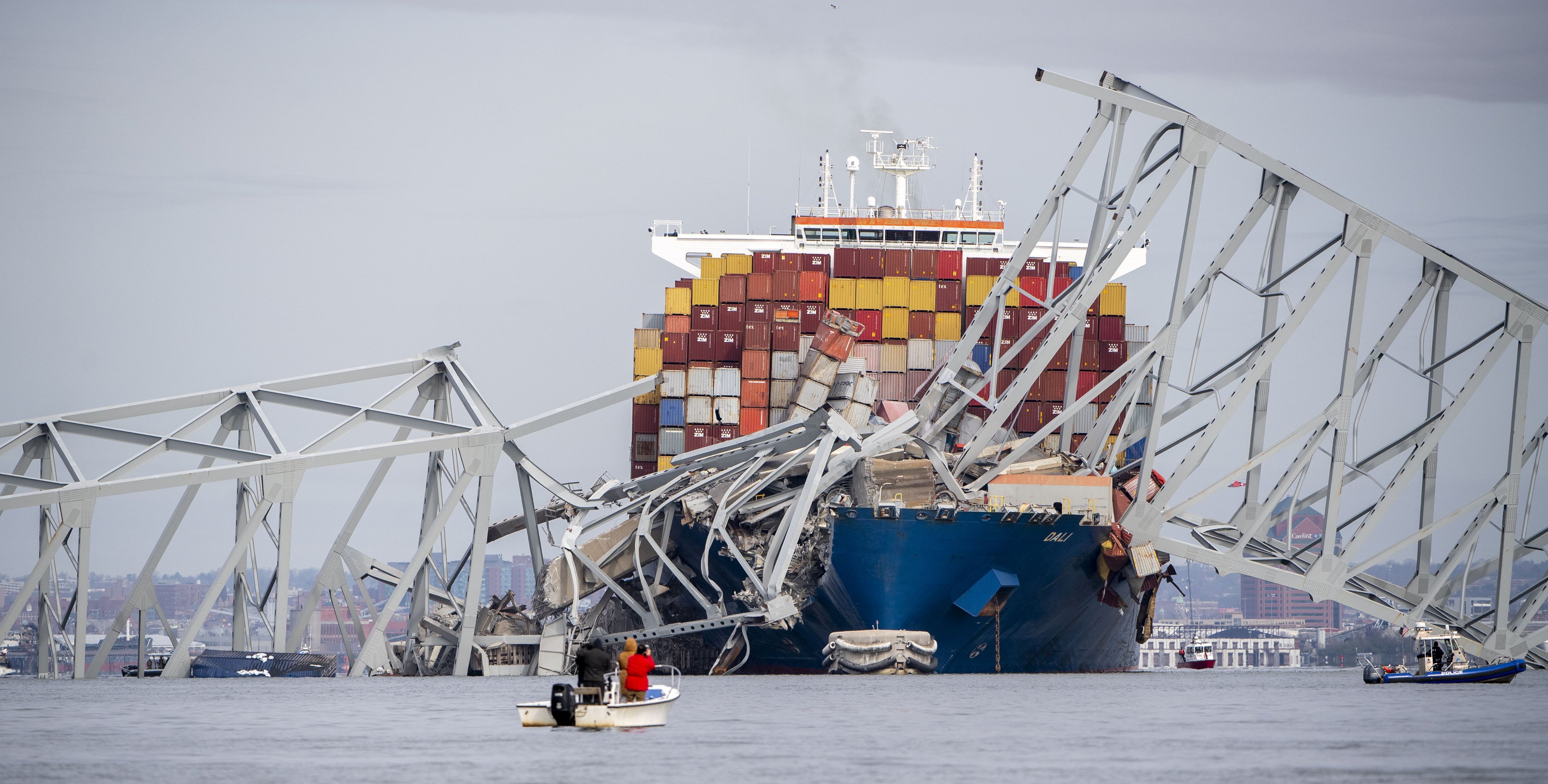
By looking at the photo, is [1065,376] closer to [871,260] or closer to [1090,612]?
[871,260]

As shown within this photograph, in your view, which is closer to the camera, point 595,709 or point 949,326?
point 595,709

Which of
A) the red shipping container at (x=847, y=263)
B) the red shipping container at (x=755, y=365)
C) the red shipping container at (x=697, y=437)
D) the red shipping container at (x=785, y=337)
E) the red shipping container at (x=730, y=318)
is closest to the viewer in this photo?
the red shipping container at (x=755, y=365)

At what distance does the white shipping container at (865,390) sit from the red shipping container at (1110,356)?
10.3 metres

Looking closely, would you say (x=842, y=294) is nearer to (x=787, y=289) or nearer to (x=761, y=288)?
(x=787, y=289)

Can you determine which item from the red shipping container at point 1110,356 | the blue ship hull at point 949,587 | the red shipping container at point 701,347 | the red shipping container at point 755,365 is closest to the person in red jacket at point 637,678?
the blue ship hull at point 949,587

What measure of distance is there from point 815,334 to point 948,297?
5.58m

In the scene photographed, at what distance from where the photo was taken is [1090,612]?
2061 inches

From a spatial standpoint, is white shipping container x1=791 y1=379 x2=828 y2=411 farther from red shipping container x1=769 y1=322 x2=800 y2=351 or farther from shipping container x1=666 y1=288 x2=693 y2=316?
shipping container x1=666 y1=288 x2=693 y2=316

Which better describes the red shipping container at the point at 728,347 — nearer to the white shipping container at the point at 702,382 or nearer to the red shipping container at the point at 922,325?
the white shipping container at the point at 702,382

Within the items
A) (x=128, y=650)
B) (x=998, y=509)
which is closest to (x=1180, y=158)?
(x=998, y=509)

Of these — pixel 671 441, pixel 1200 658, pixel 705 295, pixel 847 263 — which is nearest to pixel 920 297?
pixel 847 263

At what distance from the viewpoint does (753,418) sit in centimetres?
6162

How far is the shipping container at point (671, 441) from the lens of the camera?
63.0 meters

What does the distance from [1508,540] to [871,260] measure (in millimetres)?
26028
